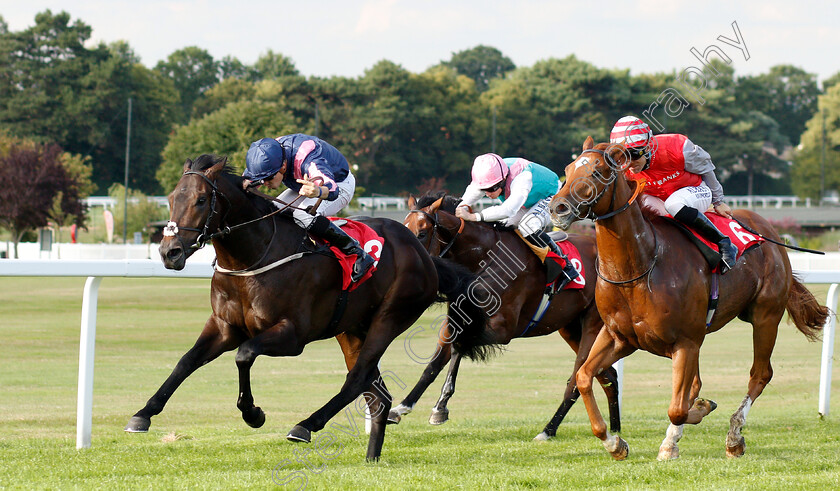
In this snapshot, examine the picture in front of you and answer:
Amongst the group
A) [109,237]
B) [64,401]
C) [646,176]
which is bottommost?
[109,237]

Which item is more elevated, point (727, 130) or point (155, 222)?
point (727, 130)

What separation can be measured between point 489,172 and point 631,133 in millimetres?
1483

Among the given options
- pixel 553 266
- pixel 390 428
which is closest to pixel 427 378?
pixel 390 428

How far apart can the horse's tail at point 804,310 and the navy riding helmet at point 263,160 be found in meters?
3.74

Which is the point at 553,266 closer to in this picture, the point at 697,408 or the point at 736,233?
the point at 736,233

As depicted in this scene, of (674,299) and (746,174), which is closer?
(674,299)

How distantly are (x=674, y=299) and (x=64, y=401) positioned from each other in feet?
16.3

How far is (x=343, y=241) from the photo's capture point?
507cm

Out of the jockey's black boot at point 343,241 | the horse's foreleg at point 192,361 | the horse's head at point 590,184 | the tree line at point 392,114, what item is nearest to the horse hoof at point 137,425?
the horse's foreleg at point 192,361

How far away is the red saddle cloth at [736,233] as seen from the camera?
5789 mm

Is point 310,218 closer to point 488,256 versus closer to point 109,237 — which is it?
point 488,256

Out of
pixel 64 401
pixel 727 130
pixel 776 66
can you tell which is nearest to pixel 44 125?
pixel 727 130

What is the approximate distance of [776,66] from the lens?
93.4 meters

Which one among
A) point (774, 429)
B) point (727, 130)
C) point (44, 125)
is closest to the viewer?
point (774, 429)
